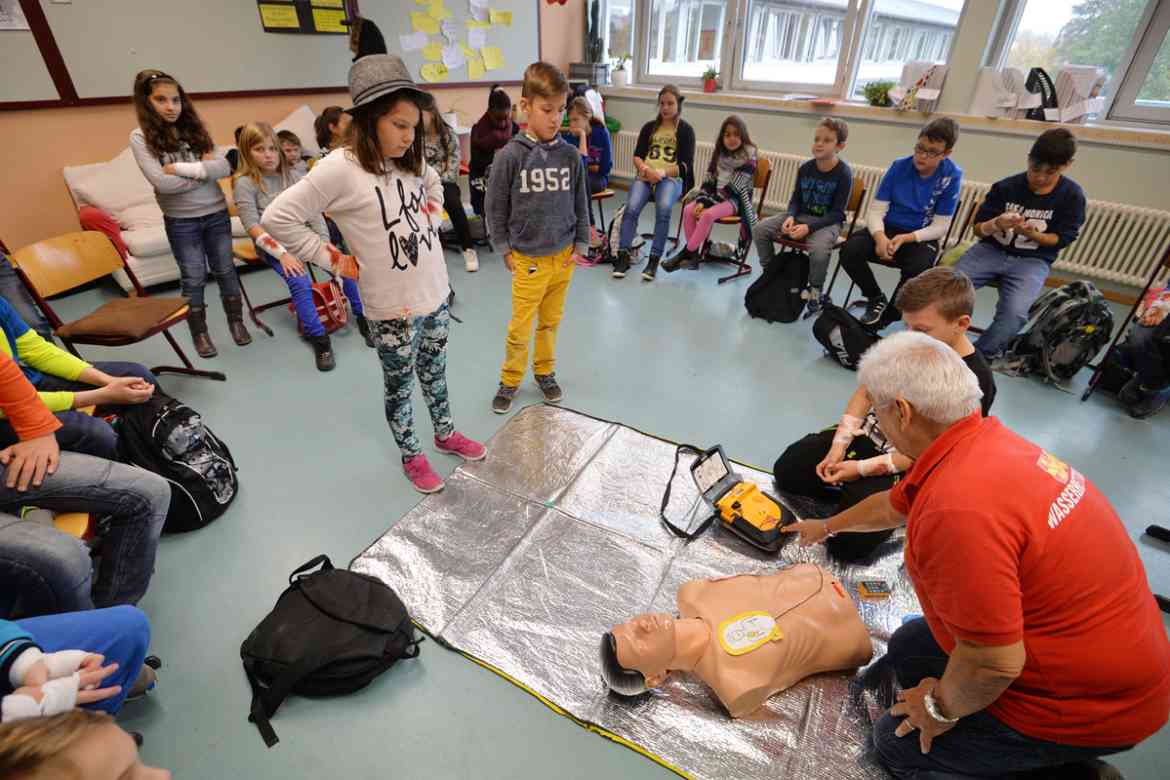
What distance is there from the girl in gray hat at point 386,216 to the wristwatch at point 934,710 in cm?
177

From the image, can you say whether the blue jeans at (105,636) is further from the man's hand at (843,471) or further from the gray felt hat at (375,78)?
the man's hand at (843,471)

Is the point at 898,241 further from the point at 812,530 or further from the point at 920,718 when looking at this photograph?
the point at 920,718

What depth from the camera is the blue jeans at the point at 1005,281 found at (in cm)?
307

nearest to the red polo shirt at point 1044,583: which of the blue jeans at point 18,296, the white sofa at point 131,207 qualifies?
the blue jeans at point 18,296

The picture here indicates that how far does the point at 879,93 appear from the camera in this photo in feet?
15.3

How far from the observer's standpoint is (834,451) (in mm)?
1968

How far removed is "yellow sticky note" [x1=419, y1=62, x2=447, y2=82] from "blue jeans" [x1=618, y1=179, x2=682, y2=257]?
7.75 ft

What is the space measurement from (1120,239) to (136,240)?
669 centimetres

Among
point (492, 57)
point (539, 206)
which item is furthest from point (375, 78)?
point (492, 57)

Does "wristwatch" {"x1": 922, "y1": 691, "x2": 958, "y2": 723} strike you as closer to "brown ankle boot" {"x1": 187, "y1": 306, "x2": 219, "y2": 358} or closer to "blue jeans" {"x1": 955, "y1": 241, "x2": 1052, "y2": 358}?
"blue jeans" {"x1": 955, "y1": 241, "x2": 1052, "y2": 358}

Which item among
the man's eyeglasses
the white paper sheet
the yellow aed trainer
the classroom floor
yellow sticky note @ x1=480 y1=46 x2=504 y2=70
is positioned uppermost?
the white paper sheet

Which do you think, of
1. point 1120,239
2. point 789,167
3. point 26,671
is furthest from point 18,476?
point 1120,239

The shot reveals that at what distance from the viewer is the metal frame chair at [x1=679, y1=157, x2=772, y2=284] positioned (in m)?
4.14

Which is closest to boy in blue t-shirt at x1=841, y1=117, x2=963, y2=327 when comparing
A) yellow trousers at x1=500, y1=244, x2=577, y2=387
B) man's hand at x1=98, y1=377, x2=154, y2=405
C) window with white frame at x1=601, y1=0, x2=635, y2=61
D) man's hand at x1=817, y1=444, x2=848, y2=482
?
man's hand at x1=817, y1=444, x2=848, y2=482
